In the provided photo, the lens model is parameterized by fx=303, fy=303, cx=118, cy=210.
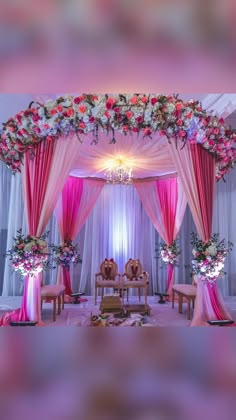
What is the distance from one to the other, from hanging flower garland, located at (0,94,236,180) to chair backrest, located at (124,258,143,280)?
12.1ft

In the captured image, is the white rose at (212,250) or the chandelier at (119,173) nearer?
the white rose at (212,250)

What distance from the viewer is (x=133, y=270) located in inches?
288

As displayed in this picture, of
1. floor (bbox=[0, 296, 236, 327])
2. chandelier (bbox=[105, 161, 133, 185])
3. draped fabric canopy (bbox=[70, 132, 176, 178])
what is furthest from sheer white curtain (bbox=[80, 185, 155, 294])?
chandelier (bbox=[105, 161, 133, 185])

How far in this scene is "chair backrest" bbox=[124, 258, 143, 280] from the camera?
23.9ft

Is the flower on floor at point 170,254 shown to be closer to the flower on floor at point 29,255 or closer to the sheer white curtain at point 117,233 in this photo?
the sheer white curtain at point 117,233

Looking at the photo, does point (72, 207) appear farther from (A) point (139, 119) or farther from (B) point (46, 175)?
(A) point (139, 119)

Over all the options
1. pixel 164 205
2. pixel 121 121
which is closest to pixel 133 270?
pixel 164 205

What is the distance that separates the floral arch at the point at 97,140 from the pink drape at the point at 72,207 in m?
2.52

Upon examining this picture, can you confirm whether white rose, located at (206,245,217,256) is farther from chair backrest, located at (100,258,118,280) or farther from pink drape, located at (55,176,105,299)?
pink drape, located at (55,176,105,299)

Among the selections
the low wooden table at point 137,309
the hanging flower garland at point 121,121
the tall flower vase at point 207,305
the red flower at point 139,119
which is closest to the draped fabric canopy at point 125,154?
the hanging flower garland at point 121,121

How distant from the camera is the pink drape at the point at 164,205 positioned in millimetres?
7465
